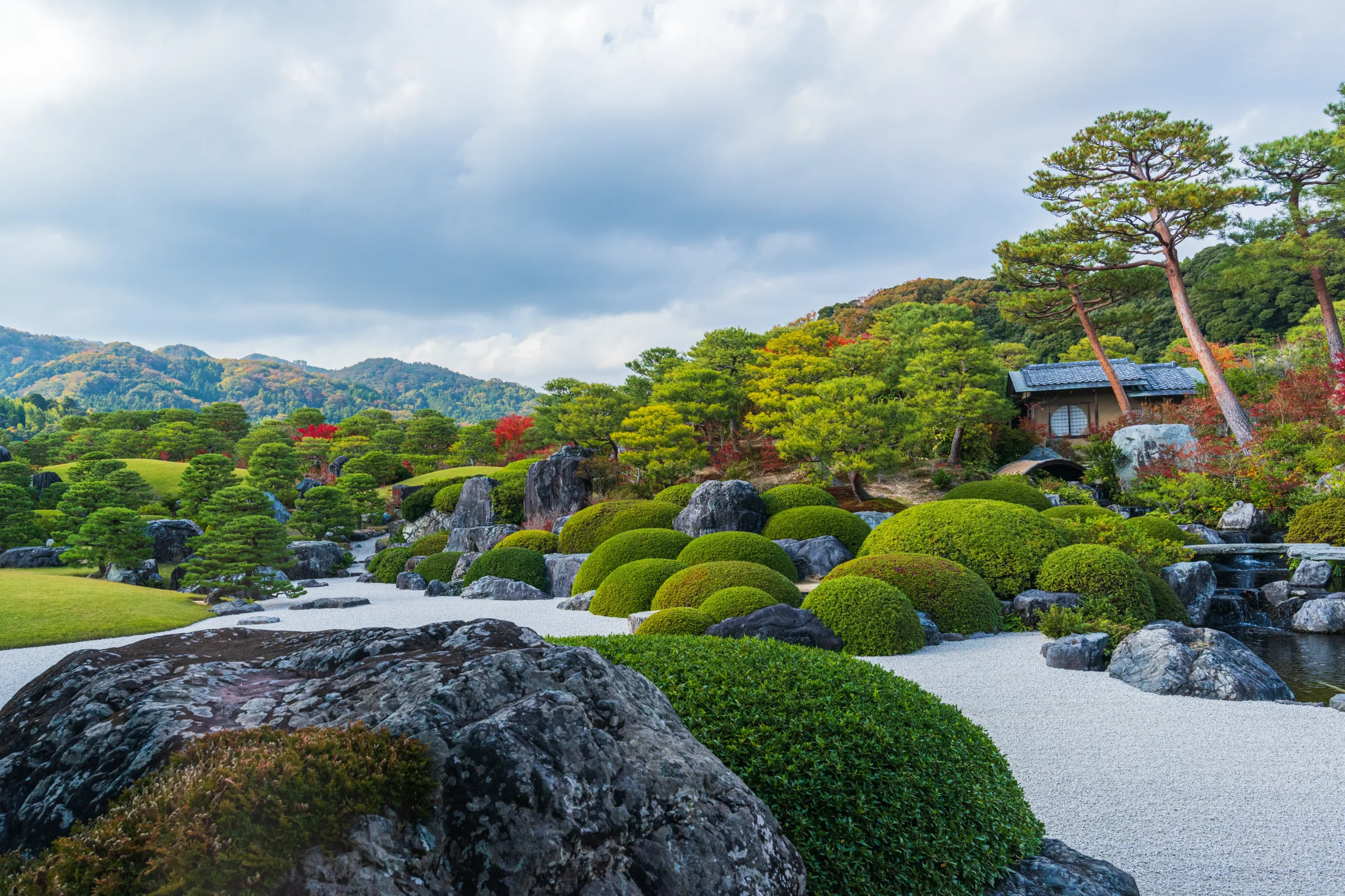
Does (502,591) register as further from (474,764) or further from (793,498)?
(474,764)

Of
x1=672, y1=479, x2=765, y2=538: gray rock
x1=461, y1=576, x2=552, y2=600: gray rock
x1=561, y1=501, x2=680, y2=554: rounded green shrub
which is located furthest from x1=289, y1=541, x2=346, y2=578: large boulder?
x1=672, y1=479, x2=765, y2=538: gray rock

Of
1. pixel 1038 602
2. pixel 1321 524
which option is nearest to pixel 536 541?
pixel 1038 602

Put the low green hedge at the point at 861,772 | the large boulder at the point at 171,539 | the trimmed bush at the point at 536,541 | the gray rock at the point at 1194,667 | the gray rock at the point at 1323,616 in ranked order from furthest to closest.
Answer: the large boulder at the point at 171,539, the trimmed bush at the point at 536,541, the gray rock at the point at 1323,616, the gray rock at the point at 1194,667, the low green hedge at the point at 861,772

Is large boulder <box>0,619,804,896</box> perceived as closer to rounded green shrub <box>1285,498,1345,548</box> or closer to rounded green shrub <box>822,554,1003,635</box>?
rounded green shrub <box>822,554,1003,635</box>

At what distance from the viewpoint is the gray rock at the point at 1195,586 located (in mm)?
9922

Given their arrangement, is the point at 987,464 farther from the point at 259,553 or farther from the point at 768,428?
the point at 259,553

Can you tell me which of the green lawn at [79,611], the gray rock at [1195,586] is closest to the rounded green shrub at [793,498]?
the gray rock at [1195,586]

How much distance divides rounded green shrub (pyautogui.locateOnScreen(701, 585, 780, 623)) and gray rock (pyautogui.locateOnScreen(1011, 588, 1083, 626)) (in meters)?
3.27

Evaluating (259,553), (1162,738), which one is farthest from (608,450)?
(1162,738)

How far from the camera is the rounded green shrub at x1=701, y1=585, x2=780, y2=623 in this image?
25.0ft

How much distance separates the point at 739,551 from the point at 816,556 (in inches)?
68.3

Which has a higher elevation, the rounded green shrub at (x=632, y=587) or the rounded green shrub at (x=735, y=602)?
the rounded green shrub at (x=735, y=602)

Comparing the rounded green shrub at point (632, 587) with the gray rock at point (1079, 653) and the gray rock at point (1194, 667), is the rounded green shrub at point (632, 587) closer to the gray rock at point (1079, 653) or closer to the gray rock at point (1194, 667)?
the gray rock at point (1079, 653)

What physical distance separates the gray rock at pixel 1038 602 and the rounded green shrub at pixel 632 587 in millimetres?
4491
